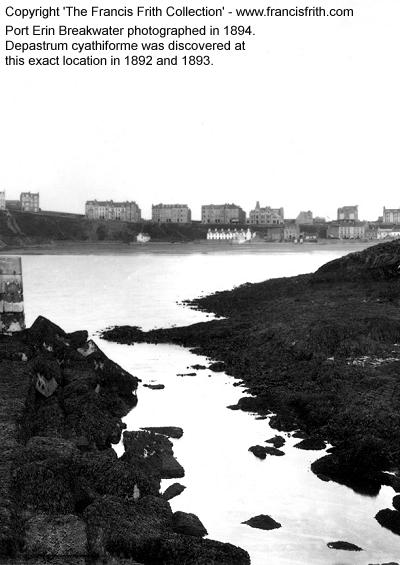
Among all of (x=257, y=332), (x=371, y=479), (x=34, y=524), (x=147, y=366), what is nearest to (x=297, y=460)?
(x=371, y=479)

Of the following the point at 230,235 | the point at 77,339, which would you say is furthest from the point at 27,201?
the point at 77,339

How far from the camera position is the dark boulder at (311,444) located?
38.7ft

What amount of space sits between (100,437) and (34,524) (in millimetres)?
4695

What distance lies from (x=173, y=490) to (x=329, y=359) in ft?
29.0

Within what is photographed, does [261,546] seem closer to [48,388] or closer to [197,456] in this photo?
[197,456]

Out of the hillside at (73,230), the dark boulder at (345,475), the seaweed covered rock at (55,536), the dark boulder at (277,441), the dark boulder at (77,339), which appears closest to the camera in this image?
the seaweed covered rock at (55,536)

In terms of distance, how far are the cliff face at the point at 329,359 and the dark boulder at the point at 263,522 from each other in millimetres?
1967

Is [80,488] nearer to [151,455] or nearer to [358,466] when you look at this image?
[151,455]

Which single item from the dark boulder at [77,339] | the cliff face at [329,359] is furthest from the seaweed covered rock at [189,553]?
the dark boulder at [77,339]

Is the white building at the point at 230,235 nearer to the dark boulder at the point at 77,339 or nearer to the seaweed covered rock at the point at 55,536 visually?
the dark boulder at the point at 77,339

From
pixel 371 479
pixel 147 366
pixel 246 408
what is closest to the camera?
pixel 371 479

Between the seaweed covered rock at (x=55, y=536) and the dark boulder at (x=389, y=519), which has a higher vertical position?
the seaweed covered rock at (x=55, y=536)

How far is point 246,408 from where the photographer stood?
14695 millimetres

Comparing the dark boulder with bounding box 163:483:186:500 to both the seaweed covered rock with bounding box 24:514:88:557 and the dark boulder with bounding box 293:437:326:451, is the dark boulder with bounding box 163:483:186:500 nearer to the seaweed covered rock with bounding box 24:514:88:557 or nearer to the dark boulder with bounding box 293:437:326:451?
the seaweed covered rock with bounding box 24:514:88:557
